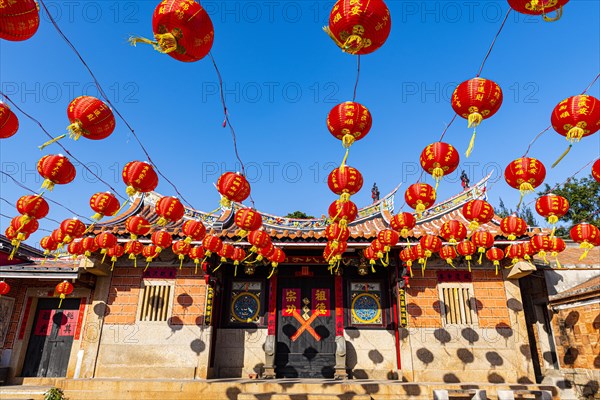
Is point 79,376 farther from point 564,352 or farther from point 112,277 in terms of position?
point 564,352

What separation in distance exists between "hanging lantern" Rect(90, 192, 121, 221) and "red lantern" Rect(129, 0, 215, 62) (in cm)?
454

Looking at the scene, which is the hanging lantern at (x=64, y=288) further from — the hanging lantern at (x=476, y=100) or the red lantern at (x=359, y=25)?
the hanging lantern at (x=476, y=100)

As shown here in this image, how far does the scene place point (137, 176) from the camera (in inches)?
255

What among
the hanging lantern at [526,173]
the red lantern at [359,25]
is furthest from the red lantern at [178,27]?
the hanging lantern at [526,173]

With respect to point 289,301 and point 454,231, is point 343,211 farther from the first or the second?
point 289,301

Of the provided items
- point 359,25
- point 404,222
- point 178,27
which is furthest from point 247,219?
point 359,25

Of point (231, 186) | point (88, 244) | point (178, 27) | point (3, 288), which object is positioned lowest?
point (3, 288)

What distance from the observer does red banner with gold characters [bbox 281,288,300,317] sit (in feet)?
37.0

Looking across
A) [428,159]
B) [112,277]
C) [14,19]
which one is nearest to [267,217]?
[112,277]

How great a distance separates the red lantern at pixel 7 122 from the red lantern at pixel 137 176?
1.99 meters

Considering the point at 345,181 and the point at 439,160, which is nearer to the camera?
the point at 439,160

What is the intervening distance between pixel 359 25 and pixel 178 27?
197cm

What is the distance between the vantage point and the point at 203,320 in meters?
10.6

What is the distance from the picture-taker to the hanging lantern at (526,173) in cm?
604
